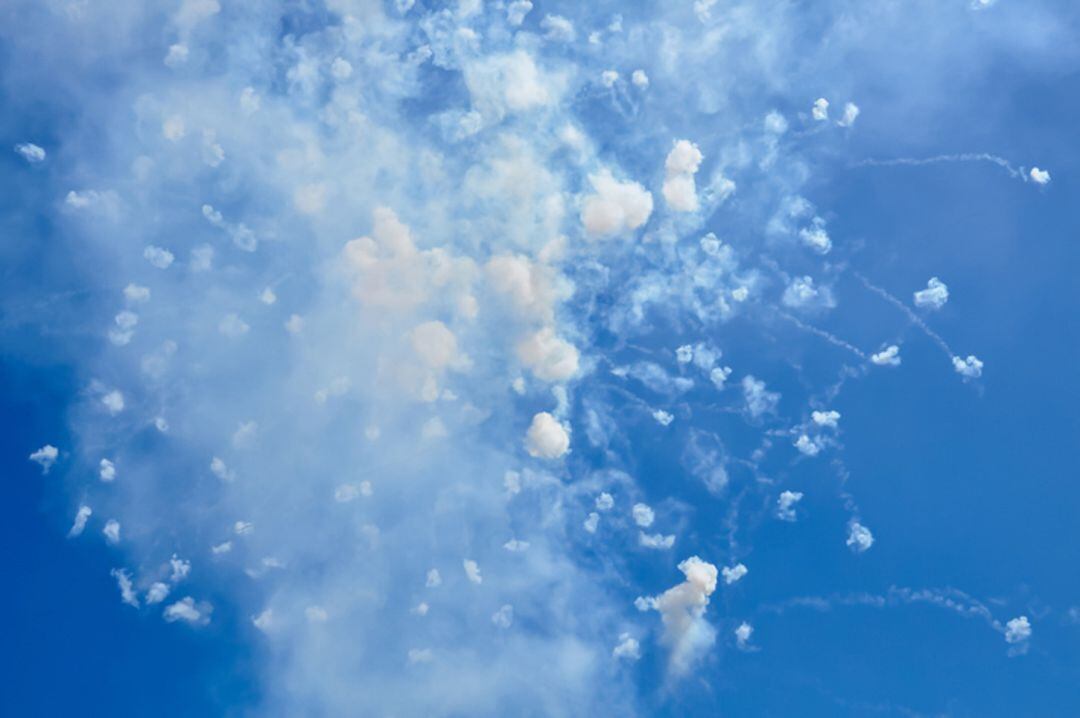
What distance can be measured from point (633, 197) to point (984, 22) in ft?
63.7

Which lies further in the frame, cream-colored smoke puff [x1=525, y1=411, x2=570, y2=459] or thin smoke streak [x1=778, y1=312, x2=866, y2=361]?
cream-colored smoke puff [x1=525, y1=411, x2=570, y2=459]

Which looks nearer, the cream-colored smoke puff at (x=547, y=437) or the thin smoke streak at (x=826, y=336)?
the thin smoke streak at (x=826, y=336)

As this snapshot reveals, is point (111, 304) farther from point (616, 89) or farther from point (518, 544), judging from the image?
point (616, 89)

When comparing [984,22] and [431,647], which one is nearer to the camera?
[984,22]

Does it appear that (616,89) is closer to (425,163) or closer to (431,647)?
(425,163)

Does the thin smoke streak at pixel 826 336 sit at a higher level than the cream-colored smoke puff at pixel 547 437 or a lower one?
higher

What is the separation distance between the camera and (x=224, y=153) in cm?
6031

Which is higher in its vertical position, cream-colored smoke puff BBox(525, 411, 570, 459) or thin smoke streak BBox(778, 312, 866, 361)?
thin smoke streak BBox(778, 312, 866, 361)

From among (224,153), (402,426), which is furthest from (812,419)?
(224,153)

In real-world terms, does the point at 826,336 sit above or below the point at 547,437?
above

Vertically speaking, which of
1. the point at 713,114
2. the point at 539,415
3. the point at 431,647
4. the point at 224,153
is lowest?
the point at 431,647

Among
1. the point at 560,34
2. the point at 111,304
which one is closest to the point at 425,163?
the point at 560,34

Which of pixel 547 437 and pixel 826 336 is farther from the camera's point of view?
pixel 547 437

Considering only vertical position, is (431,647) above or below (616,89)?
below
